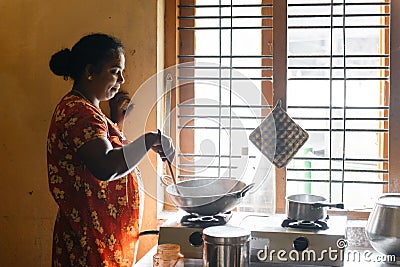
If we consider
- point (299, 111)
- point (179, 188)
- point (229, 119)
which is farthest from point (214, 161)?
point (179, 188)

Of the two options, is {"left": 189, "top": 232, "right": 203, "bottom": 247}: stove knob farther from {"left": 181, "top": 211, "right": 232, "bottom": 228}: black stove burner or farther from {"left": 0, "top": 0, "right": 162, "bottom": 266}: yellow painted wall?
{"left": 0, "top": 0, "right": 162, "bottom": 266}: yellow painted wall

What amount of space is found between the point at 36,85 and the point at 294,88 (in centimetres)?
110

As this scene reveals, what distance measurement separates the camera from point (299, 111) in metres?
2.48

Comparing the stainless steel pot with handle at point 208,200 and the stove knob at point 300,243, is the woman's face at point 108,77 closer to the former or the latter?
the stainless steel pot with handle at point 208,200

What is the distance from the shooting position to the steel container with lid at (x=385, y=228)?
1.74 meters

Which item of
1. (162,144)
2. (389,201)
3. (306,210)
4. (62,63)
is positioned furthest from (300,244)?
(62,63)

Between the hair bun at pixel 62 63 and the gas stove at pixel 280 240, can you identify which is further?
the hair bun at pixel 62 63

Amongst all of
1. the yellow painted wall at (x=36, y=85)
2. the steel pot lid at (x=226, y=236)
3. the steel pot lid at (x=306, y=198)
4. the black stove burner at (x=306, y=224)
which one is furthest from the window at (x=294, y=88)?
the steel pot lid at (x=226, y=236)

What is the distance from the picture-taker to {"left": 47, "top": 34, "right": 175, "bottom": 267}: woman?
182 cm

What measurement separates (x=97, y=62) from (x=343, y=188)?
1.17 m

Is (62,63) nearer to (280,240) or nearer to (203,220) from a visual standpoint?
(203,220)

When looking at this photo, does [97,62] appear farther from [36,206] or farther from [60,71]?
[36,206]

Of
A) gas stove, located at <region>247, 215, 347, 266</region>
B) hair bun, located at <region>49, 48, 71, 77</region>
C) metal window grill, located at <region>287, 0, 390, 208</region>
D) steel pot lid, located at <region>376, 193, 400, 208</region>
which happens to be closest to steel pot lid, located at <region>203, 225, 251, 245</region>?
gas stove, located at <region>247, 215, 347, 266</region>

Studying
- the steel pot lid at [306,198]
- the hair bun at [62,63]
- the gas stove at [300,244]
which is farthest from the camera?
the hair bun at [62,63]
